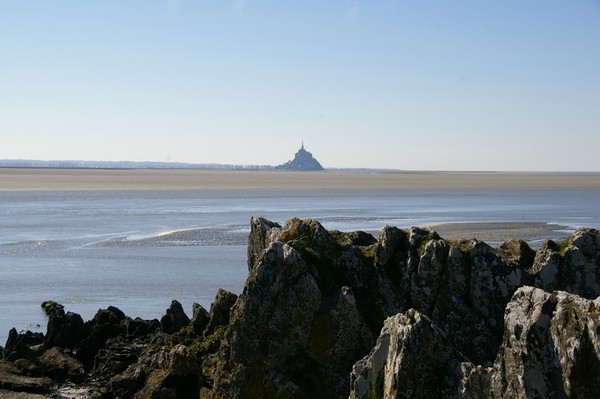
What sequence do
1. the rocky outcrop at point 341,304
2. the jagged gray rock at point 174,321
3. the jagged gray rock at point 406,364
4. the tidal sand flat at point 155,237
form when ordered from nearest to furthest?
1. the jagged gray rock at point 406,364
2. the rocky outcrop at point 341,304
3. the jagged gray rock at point 174,321
4. the tidal sand flat at point 155,237

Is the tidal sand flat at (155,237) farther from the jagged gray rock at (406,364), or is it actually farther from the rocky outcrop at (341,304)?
the jagged gray rock at (406,364)

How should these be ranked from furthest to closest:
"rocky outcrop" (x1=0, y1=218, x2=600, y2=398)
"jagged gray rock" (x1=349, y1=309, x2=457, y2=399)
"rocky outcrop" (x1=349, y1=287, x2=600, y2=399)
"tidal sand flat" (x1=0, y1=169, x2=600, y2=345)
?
"tidal sand flat" (x1=0, y1=169, x2=600, y2=345) → "rocky outcrop" (x1=0, y1=218, x2=600, y2=398) → "jagged gray rock" (x1=349, y1=309, x2=457, y2=399) → "rocky outcrop" (x1=349, y1=287, x2=600, y2=399)

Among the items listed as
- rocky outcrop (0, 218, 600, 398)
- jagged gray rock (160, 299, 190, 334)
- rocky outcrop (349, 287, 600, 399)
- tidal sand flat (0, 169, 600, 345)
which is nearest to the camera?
rocky outcrop (349, 287, 600, 399)

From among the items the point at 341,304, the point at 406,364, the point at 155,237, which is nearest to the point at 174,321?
the point at 341,304

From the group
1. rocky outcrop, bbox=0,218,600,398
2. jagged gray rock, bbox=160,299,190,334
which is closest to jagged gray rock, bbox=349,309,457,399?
rocky outcrop, bbox=0,218,600,398

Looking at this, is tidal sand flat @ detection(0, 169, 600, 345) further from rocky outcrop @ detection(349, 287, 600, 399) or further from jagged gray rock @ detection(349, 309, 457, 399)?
rocky outcrop @ detection(349, 287, 600, 399)

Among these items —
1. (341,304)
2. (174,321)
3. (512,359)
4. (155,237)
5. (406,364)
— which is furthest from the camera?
(155,237)

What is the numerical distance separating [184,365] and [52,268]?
23.7 meters

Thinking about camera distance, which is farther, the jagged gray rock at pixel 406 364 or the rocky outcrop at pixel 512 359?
the jagged gray rock at pixel 406 364

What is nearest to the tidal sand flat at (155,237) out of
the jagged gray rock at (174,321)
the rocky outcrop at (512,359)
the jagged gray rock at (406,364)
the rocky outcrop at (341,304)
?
the jagged gray rock at (174,321)

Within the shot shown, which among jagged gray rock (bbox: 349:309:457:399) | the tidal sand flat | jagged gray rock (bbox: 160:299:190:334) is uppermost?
jagged gray rock (bbox: 349:309:457:399)

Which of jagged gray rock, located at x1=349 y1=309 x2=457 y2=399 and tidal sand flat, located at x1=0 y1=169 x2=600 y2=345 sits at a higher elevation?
jagged gray rock, located at x1=349 y1=309 x2=457 y2=399

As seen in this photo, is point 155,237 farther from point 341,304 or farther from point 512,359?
point 512,359

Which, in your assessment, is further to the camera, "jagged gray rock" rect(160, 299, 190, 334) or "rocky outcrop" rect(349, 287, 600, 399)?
"jagged gray rock" rect(160, 299, 190, 334)
